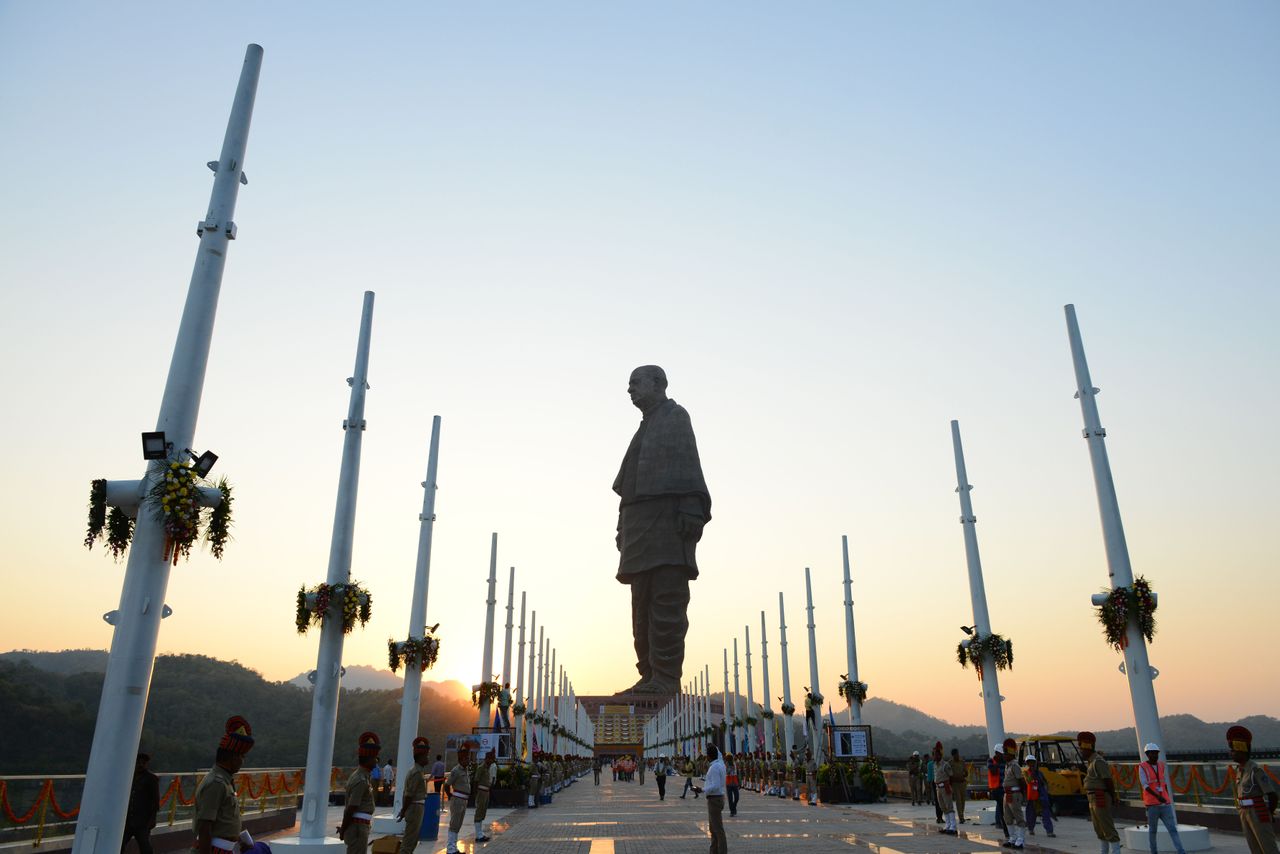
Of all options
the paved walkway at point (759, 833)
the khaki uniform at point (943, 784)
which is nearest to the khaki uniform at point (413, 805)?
the paved walkway at point (759, 833)

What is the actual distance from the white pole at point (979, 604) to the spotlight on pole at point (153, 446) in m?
21.1

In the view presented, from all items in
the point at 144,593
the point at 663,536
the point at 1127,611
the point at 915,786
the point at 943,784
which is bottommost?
the point at 915,786

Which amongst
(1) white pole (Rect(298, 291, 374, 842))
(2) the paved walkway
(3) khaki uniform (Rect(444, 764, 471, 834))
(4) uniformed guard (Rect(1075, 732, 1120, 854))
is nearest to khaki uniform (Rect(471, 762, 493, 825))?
(2) the paved walkway

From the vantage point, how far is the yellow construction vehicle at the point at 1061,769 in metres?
23.7

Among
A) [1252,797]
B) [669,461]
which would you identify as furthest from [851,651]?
[669,461]

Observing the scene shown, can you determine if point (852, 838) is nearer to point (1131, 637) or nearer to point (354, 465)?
point (1131, 637)

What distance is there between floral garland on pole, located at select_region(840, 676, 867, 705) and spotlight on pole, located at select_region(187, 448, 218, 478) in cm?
2933

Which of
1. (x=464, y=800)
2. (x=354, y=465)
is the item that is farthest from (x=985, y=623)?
(x=354, y=465)

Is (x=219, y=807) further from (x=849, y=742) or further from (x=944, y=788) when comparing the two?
(x=849, y=742)

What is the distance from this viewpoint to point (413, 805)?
13016 millimetres

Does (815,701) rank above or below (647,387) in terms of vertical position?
below

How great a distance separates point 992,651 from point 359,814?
62.5 feet

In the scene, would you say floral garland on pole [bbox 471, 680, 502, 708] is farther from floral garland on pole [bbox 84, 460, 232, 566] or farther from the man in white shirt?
floral garland on pole [bbox 84, 460, 232, 566]

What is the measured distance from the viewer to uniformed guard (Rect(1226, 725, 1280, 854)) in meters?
10.5
